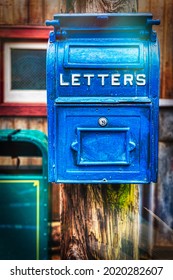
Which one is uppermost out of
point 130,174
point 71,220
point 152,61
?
point 152,61

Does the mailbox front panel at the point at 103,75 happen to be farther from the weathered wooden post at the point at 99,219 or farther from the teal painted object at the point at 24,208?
the teal painted object at the point at 24,208

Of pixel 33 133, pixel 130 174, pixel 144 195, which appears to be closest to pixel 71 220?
pixel 130 174

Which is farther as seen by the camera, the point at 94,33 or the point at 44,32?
the point at 44,32

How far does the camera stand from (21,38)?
10.9 ft

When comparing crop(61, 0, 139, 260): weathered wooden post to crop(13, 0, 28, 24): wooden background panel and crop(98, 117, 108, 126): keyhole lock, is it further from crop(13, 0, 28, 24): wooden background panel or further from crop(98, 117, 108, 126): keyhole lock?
crop(13, 0, 28, 24): wooden background panel

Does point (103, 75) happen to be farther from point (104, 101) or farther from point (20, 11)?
point (20, 11)

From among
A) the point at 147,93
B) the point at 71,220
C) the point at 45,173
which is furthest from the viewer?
the point at 45,173

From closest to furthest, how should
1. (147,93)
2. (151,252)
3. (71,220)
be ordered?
(147,93) → (71,220) → (151,252)

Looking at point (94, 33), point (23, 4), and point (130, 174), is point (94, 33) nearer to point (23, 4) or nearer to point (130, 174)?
point (130, 174)

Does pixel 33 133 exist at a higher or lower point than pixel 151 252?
higher

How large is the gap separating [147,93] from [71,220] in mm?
744

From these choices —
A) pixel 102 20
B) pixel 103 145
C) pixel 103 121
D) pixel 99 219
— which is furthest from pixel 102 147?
pixel 102 20

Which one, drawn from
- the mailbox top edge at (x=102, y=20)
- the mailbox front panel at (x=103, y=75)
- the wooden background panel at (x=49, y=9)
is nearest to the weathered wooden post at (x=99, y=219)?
the mailbox top edge at (x=102, y=20)
